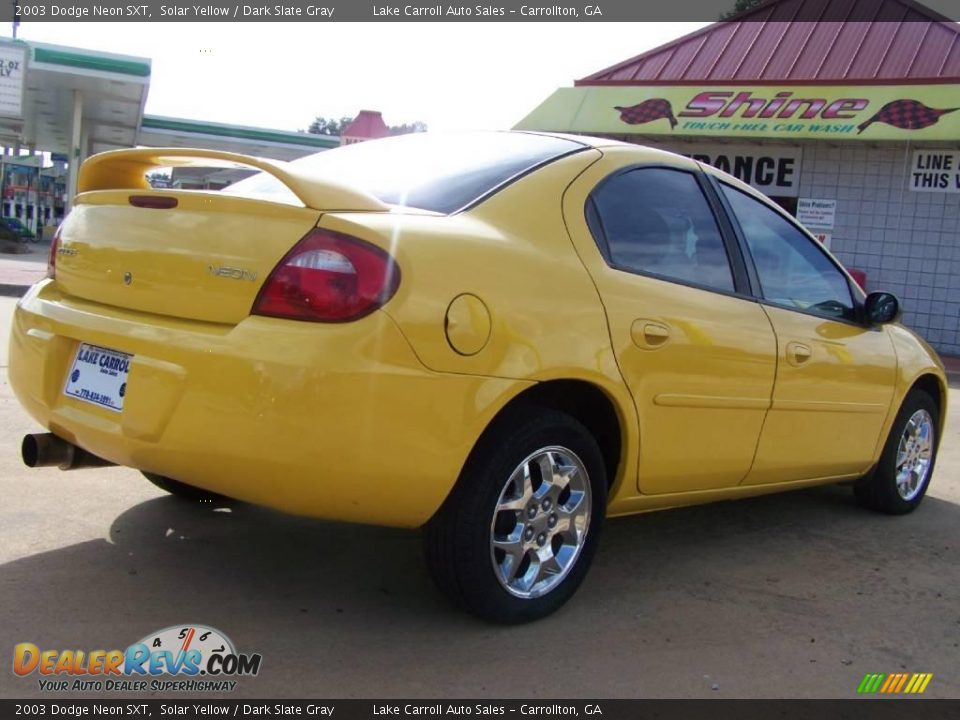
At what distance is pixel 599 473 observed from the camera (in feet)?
10.9

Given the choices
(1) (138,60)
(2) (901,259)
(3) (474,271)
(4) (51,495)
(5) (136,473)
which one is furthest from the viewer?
(1) (138,60)

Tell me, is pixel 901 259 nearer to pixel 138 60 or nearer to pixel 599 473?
pixel 599 473

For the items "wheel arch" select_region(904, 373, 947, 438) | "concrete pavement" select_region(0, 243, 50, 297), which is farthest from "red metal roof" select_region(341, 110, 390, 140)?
"wheel arch" select_region(904, 373, 947, 438)

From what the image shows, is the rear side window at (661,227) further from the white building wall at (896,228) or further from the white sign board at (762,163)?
the white sign board at (762,163)

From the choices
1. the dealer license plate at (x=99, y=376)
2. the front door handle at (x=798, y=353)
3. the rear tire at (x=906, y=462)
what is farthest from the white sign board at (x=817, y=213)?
the dealer license plate at (x=99, y=376)

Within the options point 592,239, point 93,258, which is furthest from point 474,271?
point 93,258

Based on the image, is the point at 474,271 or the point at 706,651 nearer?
the point at 474,271

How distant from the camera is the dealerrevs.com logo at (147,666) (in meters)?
2.64

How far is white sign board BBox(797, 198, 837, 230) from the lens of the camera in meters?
14.5

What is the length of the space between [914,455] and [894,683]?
2.42 meters

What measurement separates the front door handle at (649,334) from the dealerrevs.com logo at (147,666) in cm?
156

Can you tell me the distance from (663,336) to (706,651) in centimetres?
104

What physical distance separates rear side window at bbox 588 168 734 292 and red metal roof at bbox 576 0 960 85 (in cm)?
1082
